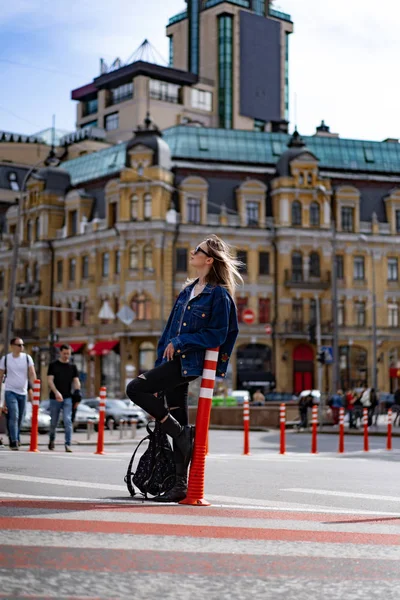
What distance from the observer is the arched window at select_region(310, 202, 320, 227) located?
7125cm

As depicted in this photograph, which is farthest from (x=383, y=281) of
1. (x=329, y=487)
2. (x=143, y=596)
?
(x=143, y=596)

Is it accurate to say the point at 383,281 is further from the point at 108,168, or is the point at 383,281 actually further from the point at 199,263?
the point at 199,263

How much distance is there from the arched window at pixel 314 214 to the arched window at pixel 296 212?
803 millimetres

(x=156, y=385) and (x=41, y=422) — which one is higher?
(x=156, y=385)

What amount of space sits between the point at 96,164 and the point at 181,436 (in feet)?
230

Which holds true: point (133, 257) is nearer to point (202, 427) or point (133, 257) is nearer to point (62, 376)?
point (62, 376)

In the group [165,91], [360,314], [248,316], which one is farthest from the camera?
[165,91]

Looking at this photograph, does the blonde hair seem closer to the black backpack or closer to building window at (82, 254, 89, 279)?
the black backpack

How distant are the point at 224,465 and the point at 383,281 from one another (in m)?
60.5

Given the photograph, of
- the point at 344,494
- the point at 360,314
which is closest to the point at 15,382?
the point at 344,494

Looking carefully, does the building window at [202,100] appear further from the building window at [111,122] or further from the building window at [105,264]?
the building window at [105,264]

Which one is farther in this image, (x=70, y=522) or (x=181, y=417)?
(x=181, y=417)

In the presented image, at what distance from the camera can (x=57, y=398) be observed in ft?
57.9

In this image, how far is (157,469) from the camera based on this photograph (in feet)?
25.1
